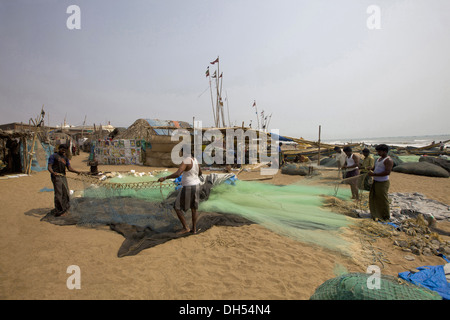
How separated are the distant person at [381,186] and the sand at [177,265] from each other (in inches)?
42.9

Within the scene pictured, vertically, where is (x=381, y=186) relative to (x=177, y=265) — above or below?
above

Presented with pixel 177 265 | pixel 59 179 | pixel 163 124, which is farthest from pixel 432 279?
pixel 163 124

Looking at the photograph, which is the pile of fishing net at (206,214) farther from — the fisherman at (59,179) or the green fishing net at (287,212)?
the fisherman at (59,179)

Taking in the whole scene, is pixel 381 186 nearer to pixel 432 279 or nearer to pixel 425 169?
pixel 432 279

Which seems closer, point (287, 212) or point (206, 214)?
point (287, 212)

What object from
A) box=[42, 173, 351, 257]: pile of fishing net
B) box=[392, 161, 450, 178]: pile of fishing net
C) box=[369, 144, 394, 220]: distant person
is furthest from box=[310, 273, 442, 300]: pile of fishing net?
box=[392, 161, 450, 178]: pile of fishing net

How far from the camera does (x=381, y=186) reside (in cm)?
457

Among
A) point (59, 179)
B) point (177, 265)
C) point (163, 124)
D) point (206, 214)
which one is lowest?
point (177, 265)

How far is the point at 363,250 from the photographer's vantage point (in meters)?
3.36

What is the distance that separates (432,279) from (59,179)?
6929 millimetres
